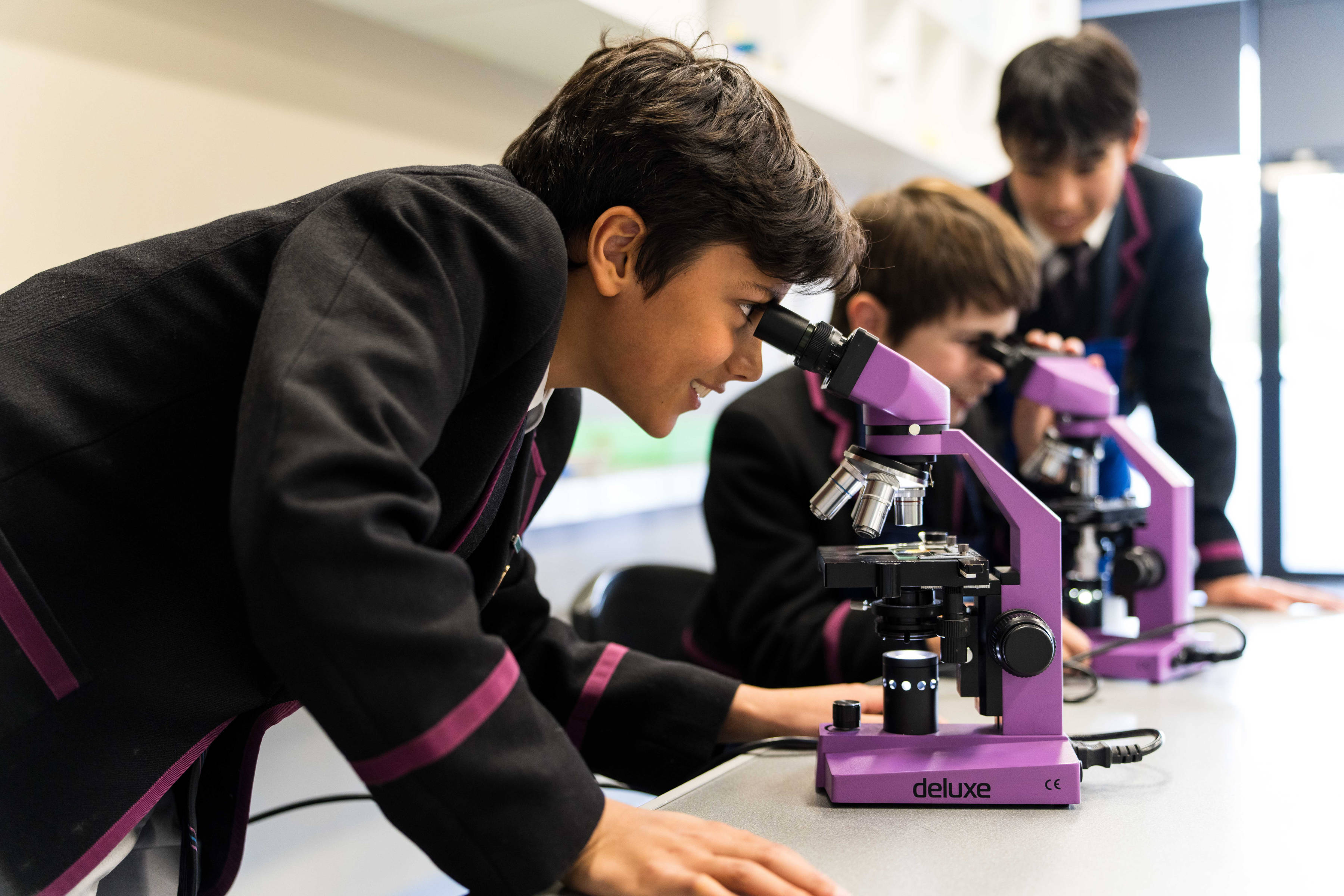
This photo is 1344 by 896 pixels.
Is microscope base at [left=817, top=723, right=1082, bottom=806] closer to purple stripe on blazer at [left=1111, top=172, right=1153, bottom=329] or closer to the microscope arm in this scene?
the microscope arm

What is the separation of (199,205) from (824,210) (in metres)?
0.84

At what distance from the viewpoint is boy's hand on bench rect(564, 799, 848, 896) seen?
0.65 metres

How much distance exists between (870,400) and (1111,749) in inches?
14.8

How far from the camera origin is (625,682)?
107 centimetres

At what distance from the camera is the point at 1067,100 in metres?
1.82

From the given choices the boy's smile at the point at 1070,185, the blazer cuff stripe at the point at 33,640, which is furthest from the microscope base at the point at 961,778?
the boy's smile at the point at 1070,185

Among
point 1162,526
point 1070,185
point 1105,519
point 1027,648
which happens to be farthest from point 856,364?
point 1070,185

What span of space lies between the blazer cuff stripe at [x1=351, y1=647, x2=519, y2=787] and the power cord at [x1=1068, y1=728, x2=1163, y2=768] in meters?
0.53

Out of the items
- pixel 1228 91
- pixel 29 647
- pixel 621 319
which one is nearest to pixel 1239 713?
pixel 621 319

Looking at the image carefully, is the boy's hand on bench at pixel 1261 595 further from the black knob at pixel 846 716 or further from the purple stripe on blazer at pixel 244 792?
the purple stripe on blazer at pixel 244 792

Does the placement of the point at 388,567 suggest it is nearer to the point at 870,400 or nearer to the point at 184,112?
the point at 870,400

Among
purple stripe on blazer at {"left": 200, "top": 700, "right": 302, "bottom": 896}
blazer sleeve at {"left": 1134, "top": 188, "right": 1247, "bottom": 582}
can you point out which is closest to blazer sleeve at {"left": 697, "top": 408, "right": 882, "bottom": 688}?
purple stripe on blazer at {"left": 200, "top": 700, "right": 302, "bottom": 896}

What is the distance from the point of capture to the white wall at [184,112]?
116cm

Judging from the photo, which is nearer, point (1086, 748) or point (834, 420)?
point (1086, 748)
